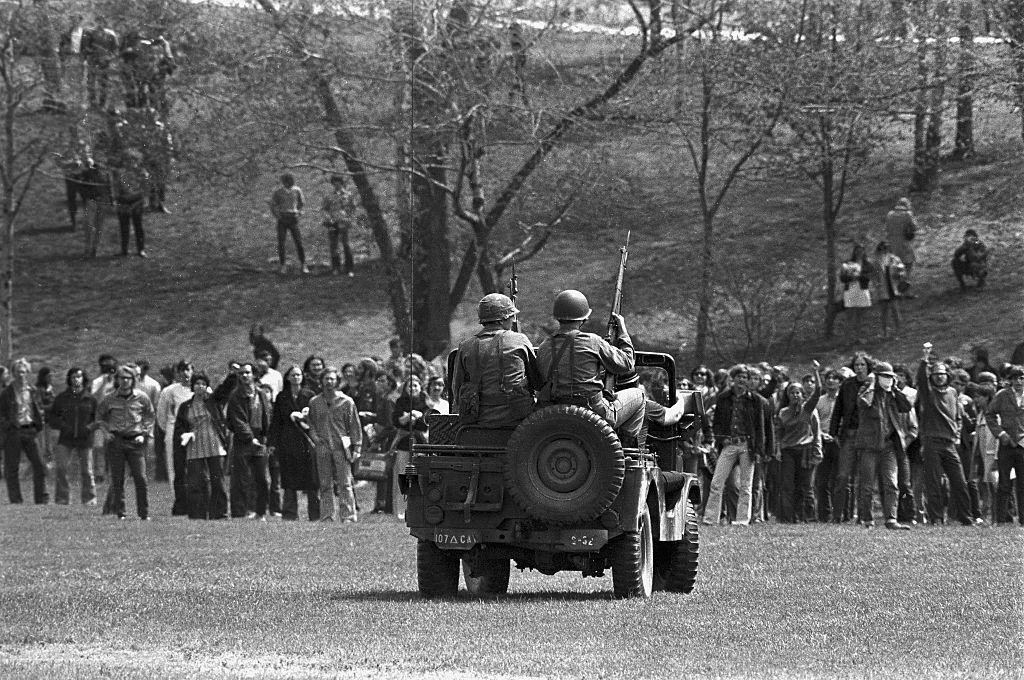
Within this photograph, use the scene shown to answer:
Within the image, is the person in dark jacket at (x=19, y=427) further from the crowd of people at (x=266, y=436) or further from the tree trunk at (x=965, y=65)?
the tree trunk at (x=965, y=65)

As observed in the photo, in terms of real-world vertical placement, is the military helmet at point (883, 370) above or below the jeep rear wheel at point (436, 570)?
above

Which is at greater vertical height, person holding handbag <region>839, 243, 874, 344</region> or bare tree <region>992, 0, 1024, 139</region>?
bare tree <region>992, 0, 1024, 139</region>

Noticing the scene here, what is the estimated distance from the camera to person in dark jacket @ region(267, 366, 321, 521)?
22.6 m

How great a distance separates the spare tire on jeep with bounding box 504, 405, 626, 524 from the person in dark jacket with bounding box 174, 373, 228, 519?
10498 mm

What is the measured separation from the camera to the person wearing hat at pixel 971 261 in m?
34.8

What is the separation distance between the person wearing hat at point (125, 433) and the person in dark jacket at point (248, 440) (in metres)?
1.06

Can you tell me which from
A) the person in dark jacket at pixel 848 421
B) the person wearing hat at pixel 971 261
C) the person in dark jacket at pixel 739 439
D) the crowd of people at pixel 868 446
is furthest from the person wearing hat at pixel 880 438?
the person wearing hat at pixel 971 261

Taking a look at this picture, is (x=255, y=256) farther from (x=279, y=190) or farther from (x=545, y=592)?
(x=545, y=592)

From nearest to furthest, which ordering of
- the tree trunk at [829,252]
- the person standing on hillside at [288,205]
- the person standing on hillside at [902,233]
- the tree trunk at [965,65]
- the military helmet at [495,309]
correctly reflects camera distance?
the military helmet at [495,309], the tree trunk at [965,65], the tree trunk at [829,252], the person standing on hillside at [902,233], the person standing on hillside at [288,205]

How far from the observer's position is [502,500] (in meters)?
12.9

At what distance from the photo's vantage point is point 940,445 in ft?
69.4

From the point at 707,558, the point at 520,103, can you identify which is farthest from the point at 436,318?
the point at 707,558

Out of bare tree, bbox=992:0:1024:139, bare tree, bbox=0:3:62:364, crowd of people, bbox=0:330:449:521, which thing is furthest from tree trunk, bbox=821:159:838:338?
bare tree, bbox=0:3:62:364

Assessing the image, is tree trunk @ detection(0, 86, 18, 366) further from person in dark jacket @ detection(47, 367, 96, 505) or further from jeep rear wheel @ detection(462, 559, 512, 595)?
jeep rear wheel @ detection(462, 559, 512, 595)
